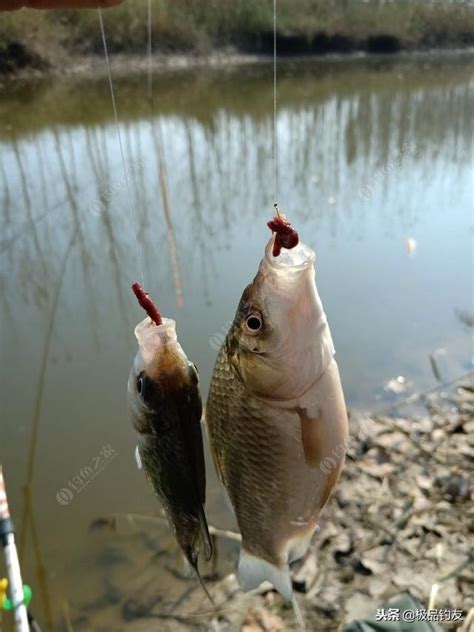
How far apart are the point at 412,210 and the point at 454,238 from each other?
3.50 ft

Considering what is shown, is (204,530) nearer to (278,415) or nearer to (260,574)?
(260,574)

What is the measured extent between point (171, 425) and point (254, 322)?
14.6 inches

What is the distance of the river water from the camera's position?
374cm

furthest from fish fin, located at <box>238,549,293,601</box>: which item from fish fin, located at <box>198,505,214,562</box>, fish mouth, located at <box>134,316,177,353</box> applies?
fish mouth, located at <box>134,316,177,353</box>

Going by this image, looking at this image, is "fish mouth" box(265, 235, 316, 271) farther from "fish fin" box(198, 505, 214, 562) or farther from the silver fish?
"fish fin" box(198, 505, 214, 562)

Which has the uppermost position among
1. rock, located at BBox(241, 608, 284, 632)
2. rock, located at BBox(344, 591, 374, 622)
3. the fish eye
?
the fish eye

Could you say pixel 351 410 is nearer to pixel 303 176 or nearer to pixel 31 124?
pixel 303 176

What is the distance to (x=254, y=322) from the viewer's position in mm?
1289

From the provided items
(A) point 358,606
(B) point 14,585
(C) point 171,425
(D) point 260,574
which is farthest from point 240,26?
(D) point 260,574

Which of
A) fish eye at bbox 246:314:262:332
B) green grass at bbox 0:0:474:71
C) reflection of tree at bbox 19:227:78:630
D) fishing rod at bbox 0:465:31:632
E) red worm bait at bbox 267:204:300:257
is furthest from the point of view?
green grass at bbox 0:0:474:71

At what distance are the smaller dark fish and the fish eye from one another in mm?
194

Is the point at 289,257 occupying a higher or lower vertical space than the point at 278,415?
higher

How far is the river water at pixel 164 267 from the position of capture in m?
3.74

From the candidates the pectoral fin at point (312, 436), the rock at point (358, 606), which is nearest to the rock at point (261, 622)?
the rock at point (358, 606)
